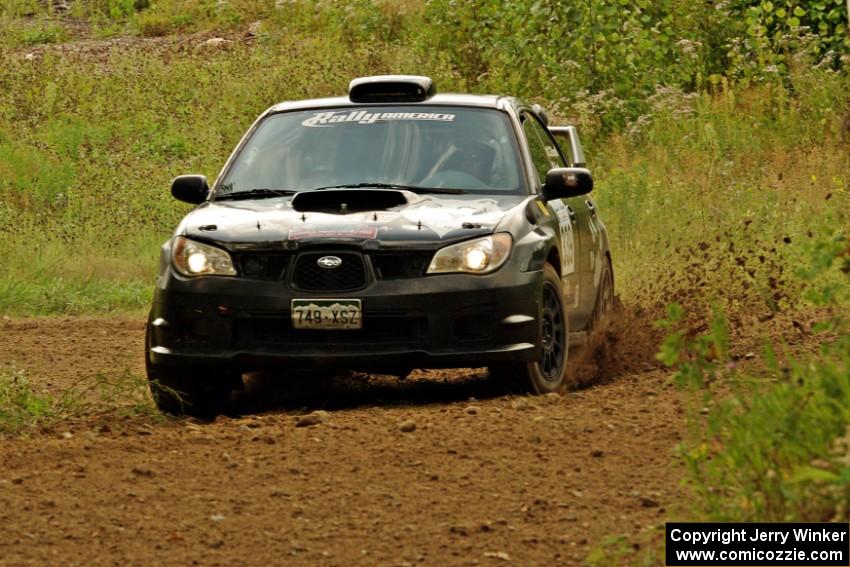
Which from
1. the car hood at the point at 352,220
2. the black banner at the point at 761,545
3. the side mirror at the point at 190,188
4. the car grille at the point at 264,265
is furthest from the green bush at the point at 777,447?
the side mirror at the point at 190,188

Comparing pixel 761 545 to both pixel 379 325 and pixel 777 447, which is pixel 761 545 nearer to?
pixel 777 447

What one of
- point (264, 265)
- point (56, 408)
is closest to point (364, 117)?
point (264, 265)

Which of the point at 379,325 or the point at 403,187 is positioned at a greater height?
the point at 403,187

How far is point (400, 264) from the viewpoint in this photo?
8.52m

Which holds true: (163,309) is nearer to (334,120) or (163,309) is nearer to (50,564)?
(334,120)

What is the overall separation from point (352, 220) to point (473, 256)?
2.12ft

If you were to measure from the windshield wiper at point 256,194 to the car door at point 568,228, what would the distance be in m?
1.42

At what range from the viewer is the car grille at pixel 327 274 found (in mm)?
8539

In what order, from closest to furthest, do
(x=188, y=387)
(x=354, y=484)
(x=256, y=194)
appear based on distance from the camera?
(x=354, y=484) → (x=188, y=387) → (x=256, y=194)

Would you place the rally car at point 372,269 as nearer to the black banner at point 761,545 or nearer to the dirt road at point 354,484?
the dirt road at point 354,484

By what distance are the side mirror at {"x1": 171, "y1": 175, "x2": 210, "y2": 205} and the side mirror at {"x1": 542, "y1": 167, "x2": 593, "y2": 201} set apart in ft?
6.25

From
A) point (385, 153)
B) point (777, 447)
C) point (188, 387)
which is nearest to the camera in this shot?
point (777, 447)

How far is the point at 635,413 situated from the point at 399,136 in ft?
8.34

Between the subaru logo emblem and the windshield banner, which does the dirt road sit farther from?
the windshield banner
